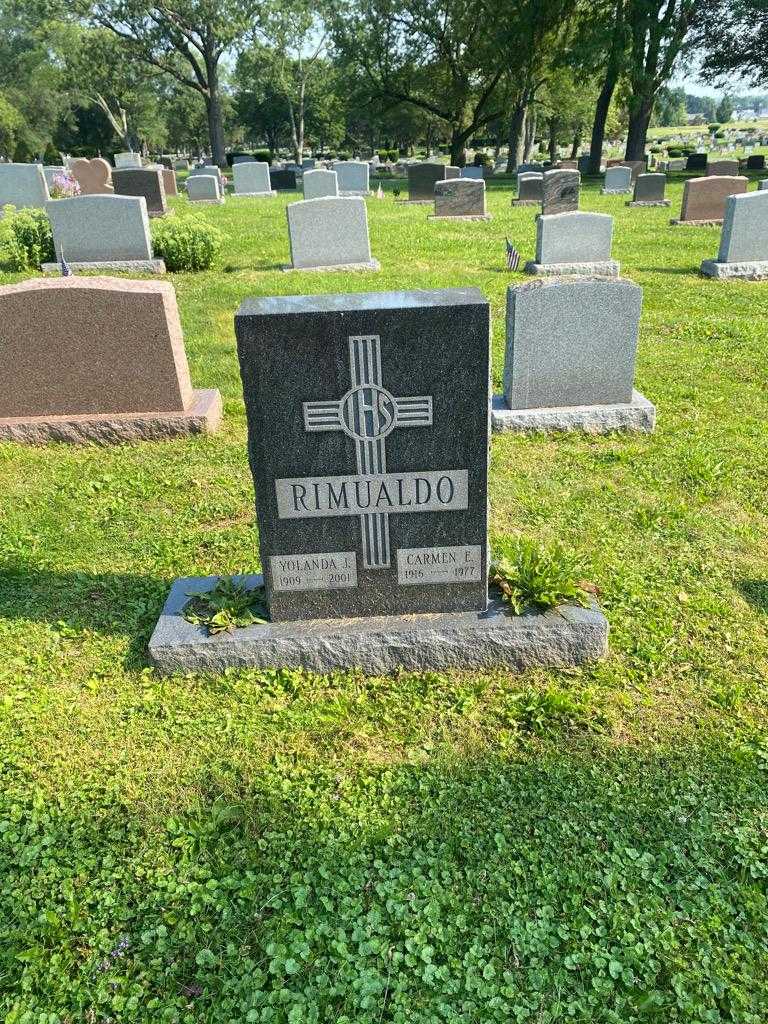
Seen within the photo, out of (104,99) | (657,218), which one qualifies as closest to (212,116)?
(104,99)

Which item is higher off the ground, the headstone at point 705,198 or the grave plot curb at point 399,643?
the headstone at point 705,198

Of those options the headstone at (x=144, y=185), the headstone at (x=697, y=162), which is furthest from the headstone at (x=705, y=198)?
the headstone at (x=697, y=162)

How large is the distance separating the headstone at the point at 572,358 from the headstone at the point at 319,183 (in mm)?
16678

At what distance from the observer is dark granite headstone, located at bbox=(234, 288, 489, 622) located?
9.60 ft

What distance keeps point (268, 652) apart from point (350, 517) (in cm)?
71

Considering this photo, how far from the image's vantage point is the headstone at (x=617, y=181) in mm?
23791

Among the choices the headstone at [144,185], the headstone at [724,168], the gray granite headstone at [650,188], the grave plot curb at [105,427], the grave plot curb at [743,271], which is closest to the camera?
the grave plot curb at [105,427]

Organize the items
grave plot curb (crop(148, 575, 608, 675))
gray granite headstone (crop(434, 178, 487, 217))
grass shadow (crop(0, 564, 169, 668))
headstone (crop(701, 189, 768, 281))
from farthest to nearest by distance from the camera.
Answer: gray granite headstone (crop(434, 178, 487, 217))
headstone (crop(701, 189, 768, 281))
grass shadow (crop(0, 564, 169, 668))
grave plot curb (crop(148, 575, 608, 675))

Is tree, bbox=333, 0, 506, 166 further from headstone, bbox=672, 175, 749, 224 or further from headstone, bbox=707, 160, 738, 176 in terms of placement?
headstone, bbox=672, 175, 749, 224

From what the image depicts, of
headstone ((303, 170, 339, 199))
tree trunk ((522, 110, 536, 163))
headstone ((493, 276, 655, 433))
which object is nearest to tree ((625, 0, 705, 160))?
headstone ((303, 170, 339, 199))

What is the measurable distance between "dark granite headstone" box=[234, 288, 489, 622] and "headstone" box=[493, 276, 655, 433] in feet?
8.68

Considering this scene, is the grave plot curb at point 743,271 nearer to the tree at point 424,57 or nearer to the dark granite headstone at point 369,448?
the dark granite headstone at point 369,448

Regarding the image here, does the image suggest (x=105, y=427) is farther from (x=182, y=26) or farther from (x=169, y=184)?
(x=182, y=26)

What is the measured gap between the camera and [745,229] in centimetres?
1093
